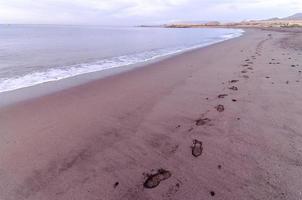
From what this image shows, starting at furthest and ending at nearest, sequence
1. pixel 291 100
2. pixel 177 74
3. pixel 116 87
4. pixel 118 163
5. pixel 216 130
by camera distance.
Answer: pixel 177 74, pixel 116 87, pixel 291 100, pixel 216 130, pixel 118 163

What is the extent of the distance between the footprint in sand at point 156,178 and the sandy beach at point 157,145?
0.04 ft

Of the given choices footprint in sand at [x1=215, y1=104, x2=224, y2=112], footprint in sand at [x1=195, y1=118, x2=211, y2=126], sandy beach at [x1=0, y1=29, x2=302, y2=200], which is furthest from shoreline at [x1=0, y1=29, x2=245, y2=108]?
footprint in sand at [x1=215, y1=104, x2=224, y2=112]

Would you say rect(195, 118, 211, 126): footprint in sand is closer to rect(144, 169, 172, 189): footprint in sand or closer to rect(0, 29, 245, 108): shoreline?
rect(144, 169, 172, 189): footprint in sand

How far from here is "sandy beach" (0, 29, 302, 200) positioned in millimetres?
2787

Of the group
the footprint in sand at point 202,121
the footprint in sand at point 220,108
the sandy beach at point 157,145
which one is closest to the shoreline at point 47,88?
the sandy beach at point 157,145

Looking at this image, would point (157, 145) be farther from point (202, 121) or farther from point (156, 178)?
point (202, 121)

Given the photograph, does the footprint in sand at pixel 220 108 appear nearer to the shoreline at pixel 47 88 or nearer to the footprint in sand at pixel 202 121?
the footprint in sand at pixel 202 121

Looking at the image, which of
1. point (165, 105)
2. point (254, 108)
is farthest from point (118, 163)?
point (254, 108)

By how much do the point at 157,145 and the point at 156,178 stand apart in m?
0.86

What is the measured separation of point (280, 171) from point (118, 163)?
86.3 inches

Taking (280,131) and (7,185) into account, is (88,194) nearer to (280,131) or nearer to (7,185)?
(7,185)

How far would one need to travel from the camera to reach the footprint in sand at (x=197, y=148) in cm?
348

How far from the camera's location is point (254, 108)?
511 cm

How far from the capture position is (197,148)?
363 cm
